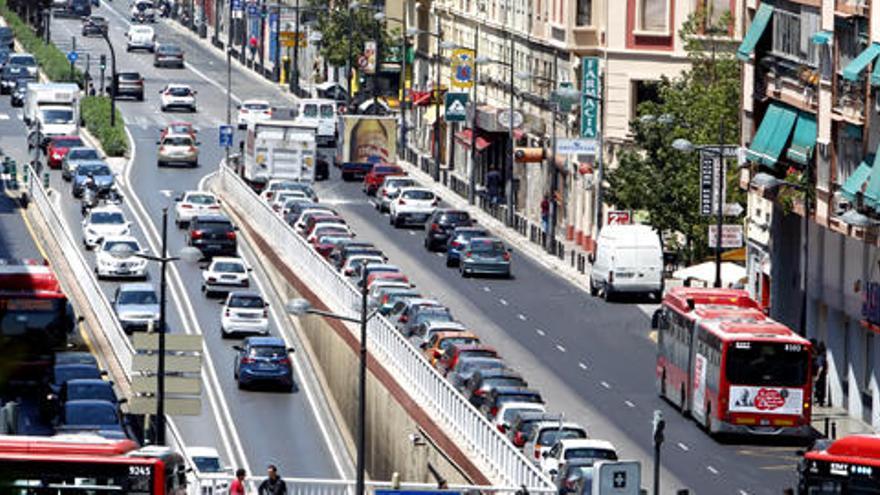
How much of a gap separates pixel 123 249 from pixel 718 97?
117 feet

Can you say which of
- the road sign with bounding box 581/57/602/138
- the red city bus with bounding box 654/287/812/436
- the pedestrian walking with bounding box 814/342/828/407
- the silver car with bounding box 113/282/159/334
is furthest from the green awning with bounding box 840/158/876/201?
the road sign with bounding box 581/57/602/138

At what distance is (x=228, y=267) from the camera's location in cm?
8688

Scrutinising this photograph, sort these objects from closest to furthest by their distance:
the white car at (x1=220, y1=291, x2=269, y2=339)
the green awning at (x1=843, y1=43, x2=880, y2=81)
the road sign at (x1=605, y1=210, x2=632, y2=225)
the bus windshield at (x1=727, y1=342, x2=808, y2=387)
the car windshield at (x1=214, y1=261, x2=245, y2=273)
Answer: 1. the bus windshield at (x1=727, y1=342, x2=808, y2=387)
2. the green awning at (x1=843, y1=43, x2=880, y2=81)
3. the white car at (x1=220, y1=291, x2=269, y2=339)
4. the car windshield at (x1=214, y1=261, x2=245, y2=273)
5. the road sign at (x1=605, y1=210, x2=632, y2=225)

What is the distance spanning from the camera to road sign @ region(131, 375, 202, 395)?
166ft

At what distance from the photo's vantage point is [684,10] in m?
98.5

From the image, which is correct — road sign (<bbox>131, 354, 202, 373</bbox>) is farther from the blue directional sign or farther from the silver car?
the blue directional sign

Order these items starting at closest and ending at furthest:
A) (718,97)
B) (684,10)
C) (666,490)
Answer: (666,490) < (718,97) < (684,10)

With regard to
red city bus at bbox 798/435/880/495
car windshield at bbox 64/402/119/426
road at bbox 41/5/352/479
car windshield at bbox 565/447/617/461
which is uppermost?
red city bus at bbox 798/435/880/495

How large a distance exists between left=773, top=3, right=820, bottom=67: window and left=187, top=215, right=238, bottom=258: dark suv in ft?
80.7

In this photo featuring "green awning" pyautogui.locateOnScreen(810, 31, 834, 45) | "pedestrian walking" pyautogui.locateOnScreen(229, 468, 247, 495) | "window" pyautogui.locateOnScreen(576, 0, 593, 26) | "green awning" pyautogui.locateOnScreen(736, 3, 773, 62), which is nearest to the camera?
"pedestrian walking" pyautogui.locateOnScreen(229, 468, 247, 495)

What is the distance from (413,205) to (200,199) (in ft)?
29.6

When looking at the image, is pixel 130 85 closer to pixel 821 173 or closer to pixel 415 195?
pixel 415 195

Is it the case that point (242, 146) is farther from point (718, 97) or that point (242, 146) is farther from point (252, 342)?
point (252, 342)

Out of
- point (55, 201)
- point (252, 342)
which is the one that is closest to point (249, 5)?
point (55, 201)
